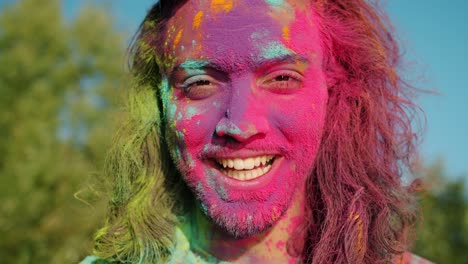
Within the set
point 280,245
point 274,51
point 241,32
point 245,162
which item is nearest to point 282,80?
point 274,51

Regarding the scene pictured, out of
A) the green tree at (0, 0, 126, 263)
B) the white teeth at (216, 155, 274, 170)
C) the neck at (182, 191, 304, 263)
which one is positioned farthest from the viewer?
the green tree at (0, 0, 126, 263)

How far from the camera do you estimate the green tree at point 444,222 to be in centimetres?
643

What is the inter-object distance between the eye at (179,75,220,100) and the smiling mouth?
271 millimetres

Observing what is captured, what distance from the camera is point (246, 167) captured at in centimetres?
211

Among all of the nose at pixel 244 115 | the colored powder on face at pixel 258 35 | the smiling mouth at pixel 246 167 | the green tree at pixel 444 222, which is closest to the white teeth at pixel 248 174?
the smiling mouth at pixel 246 167

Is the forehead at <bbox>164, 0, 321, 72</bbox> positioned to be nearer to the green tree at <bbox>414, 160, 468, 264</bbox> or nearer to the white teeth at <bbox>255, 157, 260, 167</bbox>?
the white teeth at <bbox>255, 157, 260, 167</bbox>

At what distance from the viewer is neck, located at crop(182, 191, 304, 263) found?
7.30 ft

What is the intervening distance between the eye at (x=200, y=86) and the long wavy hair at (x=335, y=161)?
0.21 meters

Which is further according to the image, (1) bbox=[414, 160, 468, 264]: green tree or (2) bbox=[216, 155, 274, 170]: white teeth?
(1) bbox=[414, 160, 468, 264]: green tree

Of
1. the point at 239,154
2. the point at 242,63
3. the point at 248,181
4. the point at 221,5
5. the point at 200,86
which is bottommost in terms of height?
the point at 248,181

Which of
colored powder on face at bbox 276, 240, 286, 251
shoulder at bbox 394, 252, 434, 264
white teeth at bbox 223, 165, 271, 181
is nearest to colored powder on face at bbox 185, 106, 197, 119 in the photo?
white teeth at bbox 223, 165, 271, 181

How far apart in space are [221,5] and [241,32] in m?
0.16

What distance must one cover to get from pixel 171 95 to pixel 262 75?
0.40 metres

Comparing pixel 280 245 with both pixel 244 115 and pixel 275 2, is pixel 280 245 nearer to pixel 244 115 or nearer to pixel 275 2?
pixel 244 115
